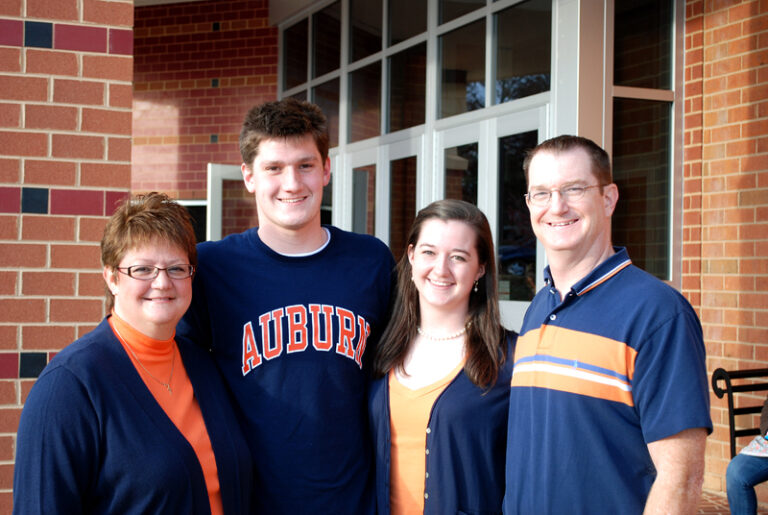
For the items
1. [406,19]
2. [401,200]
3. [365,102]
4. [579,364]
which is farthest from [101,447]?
[365,102]

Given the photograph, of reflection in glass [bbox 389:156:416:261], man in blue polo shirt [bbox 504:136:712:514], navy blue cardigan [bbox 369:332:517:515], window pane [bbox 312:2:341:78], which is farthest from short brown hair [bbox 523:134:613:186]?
window pane [bbox 312:2:341:78]

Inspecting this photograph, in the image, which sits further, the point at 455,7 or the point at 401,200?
the point at 401,200

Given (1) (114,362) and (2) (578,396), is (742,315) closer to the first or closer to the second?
(2) (578,396)

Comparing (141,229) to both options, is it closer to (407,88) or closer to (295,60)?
(407,88)

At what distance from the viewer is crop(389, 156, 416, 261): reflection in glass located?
7602mm

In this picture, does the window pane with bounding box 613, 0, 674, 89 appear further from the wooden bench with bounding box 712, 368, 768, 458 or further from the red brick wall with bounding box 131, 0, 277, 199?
the red brick wall with bounding box 131, 0, 277, 199

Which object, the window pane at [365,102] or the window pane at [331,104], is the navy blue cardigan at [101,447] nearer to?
the window pane at [365,102]

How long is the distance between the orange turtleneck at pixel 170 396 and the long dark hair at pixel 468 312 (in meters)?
0.76

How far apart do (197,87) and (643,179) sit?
5981 mm

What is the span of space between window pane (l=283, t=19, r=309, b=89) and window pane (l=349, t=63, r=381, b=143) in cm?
96

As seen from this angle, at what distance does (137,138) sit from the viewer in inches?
379

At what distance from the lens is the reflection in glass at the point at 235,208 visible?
9.00 m

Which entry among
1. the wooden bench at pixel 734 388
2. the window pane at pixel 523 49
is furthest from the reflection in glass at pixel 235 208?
the wooden bench at pixel 734 388

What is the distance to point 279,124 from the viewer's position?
253 cm
